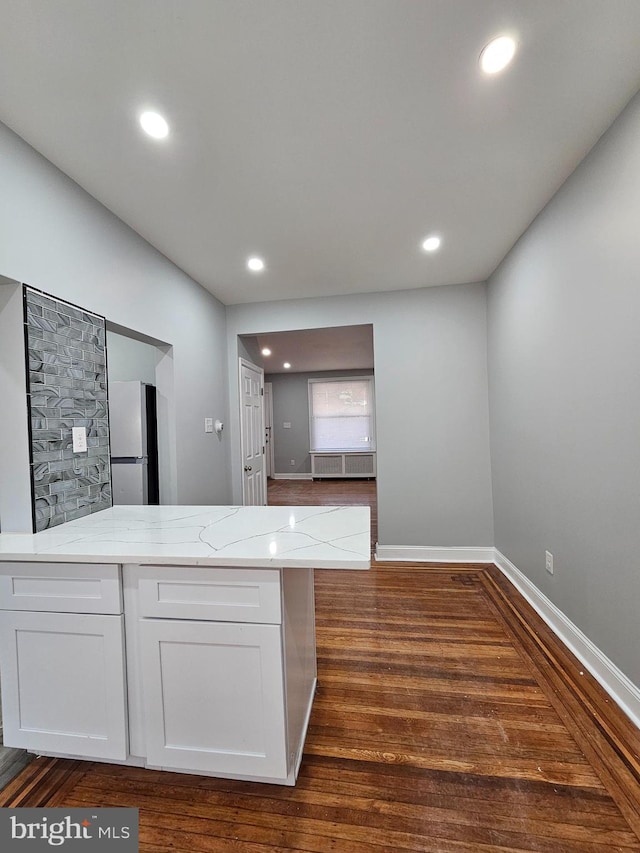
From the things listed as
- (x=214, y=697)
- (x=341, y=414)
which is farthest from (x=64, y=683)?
(x=341, y=414)

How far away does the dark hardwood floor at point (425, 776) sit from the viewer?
3.79 feet

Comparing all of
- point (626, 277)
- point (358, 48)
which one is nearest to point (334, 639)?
point (626, 277)

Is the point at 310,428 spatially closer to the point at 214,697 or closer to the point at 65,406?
the point at 65,406

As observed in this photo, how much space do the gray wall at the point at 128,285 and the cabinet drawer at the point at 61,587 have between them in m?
0.98

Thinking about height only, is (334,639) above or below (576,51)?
below

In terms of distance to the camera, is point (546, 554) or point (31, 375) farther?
point (546, 554)

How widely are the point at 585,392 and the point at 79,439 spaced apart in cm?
268

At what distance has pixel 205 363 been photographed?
327 cm

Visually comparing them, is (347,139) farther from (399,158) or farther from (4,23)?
(4,23)

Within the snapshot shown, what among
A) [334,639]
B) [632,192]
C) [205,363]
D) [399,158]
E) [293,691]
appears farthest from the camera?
[205,363]

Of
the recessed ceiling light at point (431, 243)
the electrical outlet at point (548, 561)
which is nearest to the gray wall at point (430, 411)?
the recessed ceiling light at point (431, 243)

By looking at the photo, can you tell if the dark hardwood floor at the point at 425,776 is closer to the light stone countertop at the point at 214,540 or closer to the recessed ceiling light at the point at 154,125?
the light stone countertop at the point at 214,540

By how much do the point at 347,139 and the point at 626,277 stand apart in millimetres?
1377

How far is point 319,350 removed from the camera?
6465 millimetres
